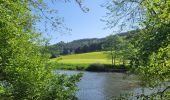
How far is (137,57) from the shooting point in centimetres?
1081

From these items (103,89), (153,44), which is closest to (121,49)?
(103,89)

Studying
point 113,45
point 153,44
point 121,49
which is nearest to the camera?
point 153,44

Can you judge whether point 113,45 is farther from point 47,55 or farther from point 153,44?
point 153,44

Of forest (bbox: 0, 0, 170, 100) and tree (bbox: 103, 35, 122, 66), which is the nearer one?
forest (bbox: 0, 0, 170, 100)

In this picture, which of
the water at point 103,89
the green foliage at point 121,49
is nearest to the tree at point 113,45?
the green foliage at point 121,49

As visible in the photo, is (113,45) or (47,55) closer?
(47,55)

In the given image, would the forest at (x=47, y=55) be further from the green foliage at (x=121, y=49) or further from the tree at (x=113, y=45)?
the tree at (x=113, y=45)

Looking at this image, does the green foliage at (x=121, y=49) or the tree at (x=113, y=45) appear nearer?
the green foliage at (x=121, y=49)

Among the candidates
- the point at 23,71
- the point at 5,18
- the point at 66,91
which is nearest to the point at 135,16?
the point at 5,18

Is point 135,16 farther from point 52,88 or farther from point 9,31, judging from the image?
point 52,88

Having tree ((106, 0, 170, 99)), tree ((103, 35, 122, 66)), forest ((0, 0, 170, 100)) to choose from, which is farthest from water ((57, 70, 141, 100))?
tree ((103, 35, 122, 66))

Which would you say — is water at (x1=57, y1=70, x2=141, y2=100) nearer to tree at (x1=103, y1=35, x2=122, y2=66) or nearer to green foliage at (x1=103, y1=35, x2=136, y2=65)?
green foliage at (x1=103, y1=35, x2=136, y2=65)

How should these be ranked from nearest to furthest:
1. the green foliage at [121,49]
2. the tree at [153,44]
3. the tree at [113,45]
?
the tree at [153,44] → the green foliage at [121,49] → the tree at [113,45]

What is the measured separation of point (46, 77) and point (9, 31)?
13.2ft
